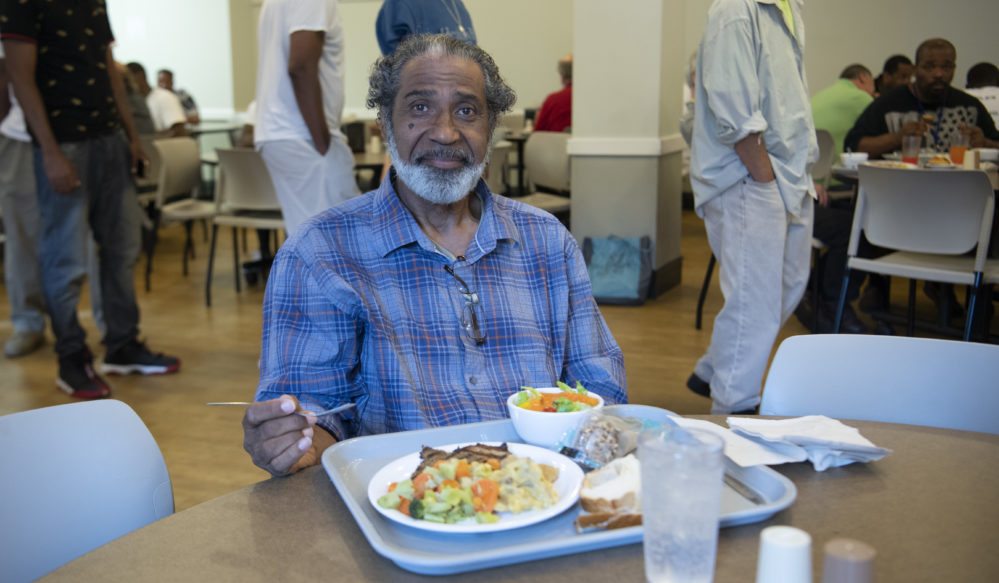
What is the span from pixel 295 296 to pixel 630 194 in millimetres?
3691

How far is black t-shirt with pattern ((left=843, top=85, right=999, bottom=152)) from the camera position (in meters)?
4.41

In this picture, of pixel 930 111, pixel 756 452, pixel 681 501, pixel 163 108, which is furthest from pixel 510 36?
pixel 681 501

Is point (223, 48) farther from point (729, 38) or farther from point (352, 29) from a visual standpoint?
point (729, 38)

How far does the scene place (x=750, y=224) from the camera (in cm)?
271

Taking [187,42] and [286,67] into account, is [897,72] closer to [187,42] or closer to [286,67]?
[286,67]

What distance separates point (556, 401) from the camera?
110 cm

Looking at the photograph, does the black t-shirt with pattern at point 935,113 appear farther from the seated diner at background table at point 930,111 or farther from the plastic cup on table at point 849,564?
the plastic cup on table at point 849,564

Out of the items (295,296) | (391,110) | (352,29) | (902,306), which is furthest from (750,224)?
(352,29)

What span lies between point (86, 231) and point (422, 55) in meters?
2.39

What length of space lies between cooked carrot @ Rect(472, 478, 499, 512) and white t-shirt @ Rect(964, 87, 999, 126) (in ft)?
14.5

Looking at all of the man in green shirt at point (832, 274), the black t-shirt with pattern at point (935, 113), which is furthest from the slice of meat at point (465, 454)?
the black t-shirt with pattern at point (935, 113)

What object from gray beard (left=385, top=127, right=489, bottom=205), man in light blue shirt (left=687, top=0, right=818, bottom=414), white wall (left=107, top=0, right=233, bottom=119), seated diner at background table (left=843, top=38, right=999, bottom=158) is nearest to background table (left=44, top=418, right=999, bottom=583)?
gray beard (left=385, top=127, right=489, bottom=205)

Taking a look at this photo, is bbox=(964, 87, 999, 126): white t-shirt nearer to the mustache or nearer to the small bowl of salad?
the mustache

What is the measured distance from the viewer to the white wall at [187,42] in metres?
9.77
